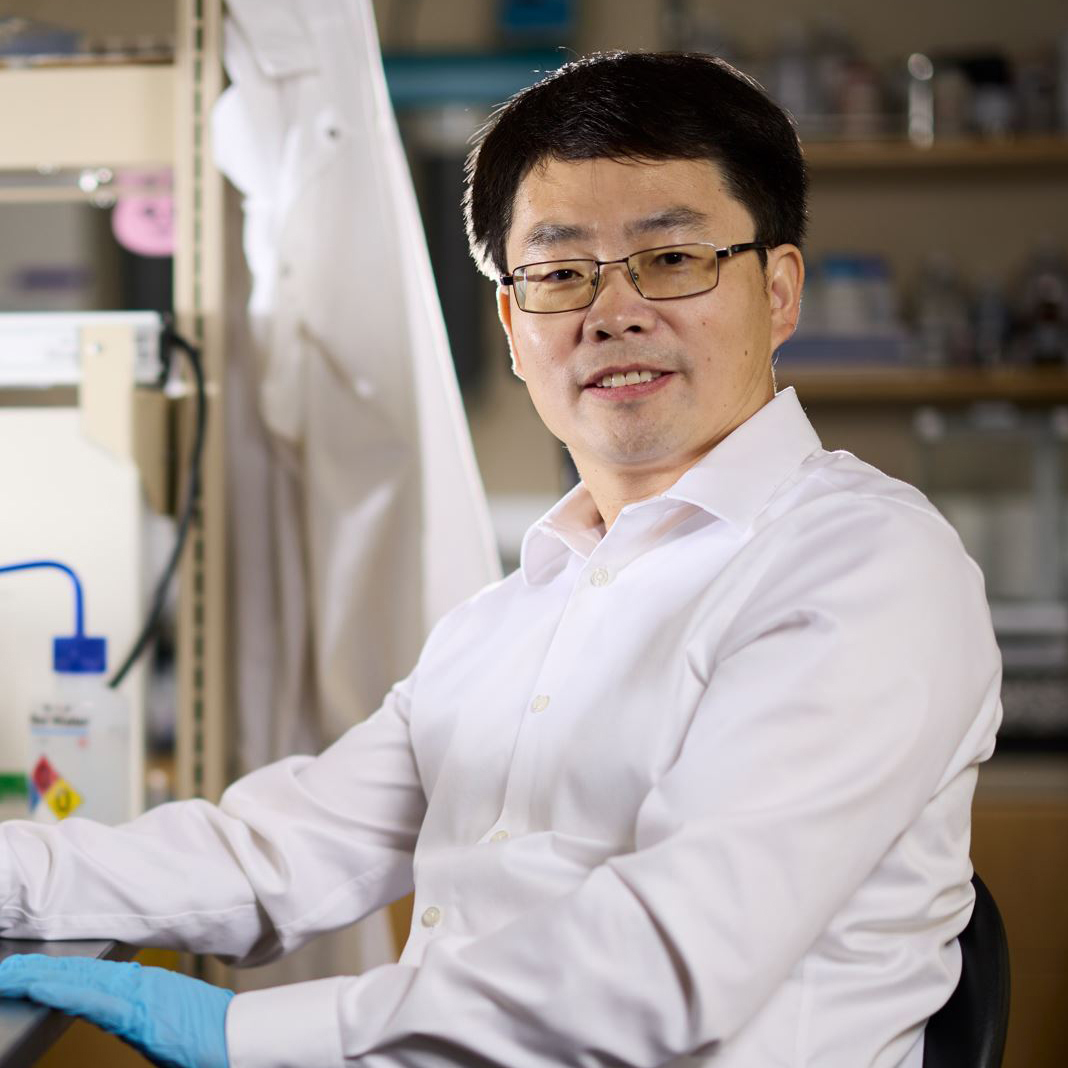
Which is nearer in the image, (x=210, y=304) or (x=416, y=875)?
(x=416, y=875)

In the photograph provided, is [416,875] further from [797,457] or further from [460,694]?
[797,457]

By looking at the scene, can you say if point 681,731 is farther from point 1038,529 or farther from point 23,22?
point 1038,529

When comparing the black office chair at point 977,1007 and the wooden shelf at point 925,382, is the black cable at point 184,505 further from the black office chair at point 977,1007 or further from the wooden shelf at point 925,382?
the wooden shelf at point 925,382

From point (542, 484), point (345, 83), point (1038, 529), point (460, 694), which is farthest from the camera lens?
point (542, 484)

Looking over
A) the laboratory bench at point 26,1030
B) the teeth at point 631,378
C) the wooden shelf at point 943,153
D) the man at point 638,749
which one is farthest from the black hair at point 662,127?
the wooden shelf at point 943,153

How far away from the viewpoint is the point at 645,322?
1.12 meters

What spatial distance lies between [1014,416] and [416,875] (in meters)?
2.26

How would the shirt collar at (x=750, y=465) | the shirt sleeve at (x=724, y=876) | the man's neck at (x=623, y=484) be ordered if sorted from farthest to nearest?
the man's neck at (x=623, y=484), the shirt collar at (x=750, y=465), the shirt sleeve at (x=724, y=876)

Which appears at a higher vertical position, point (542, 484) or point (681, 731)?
point (681, 731)

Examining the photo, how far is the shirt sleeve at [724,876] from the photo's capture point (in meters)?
0.79

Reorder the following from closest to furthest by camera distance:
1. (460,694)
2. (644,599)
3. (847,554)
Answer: (847,554)
(644,599)
(460,694)

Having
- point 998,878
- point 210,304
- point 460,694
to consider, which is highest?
point 210,304

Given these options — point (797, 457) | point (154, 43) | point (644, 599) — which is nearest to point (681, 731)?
point (644, 599)

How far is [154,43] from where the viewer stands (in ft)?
5.54
